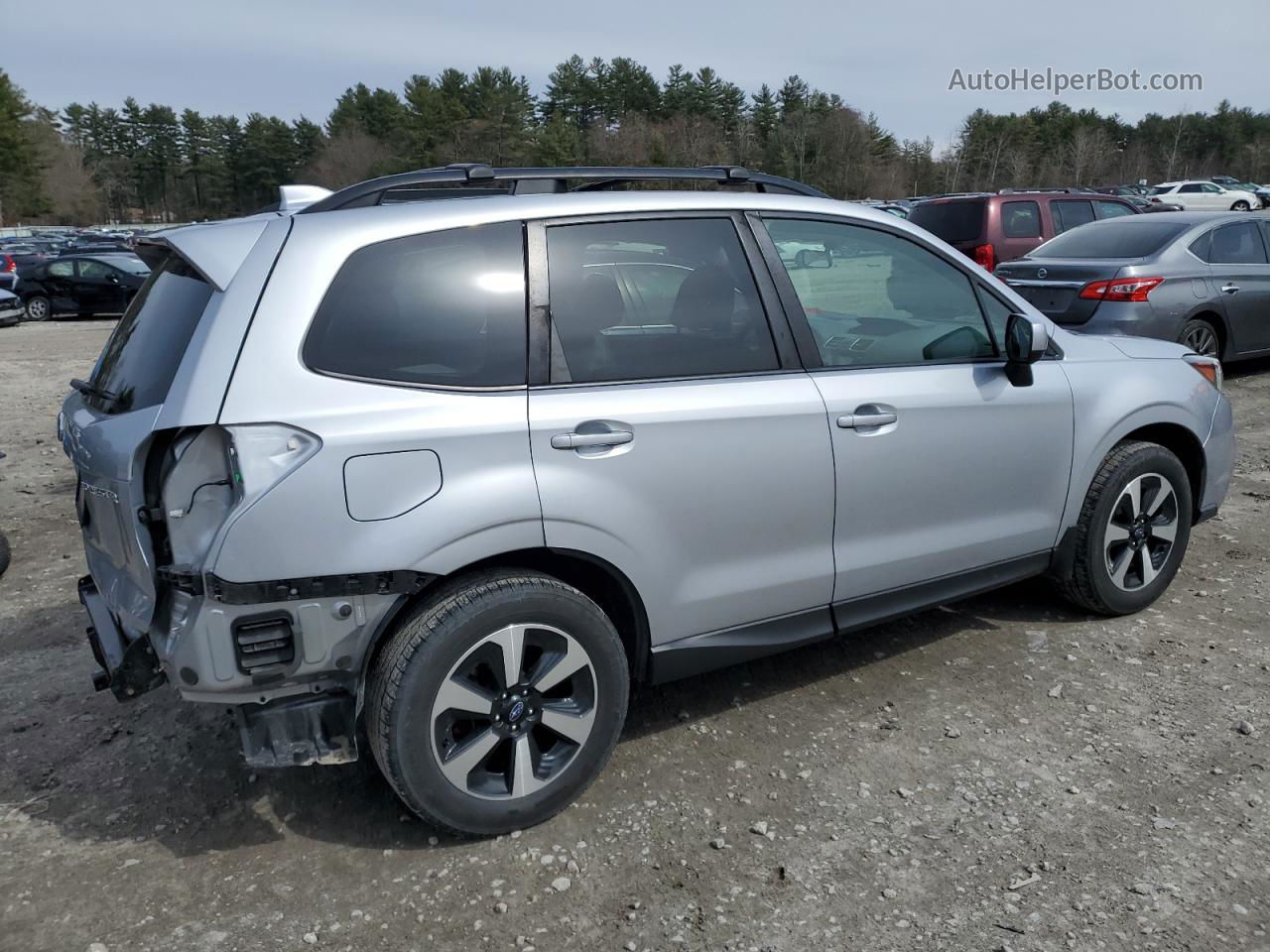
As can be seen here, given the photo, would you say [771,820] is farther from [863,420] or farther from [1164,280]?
[1164,280]

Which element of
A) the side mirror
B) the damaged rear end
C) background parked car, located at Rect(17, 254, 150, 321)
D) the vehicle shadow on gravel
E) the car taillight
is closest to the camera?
the damaged rear end

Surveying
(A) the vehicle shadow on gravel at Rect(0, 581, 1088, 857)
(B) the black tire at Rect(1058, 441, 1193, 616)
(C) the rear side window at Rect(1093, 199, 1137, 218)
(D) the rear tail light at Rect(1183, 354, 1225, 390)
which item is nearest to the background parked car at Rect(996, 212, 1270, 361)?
(D) the rear tail light at Rect(1183, 354, 1225, 390)

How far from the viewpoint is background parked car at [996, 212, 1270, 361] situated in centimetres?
886

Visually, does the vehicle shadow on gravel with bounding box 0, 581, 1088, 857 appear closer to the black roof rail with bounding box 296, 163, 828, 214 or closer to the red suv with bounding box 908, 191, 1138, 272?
the black roof rail with bounding box 296, 163, 828, 214

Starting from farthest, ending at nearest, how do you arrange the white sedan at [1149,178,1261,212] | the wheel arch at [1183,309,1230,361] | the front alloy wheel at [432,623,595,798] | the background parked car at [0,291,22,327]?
the white sedan at [1149,178,1261,212]
the background parked car at [0,291,22,327]
the wheel arch at [1183,309,1230,361]
the front alloy wheel at [432,623,595,798]

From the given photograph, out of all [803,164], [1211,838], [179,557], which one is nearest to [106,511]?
[179,557]

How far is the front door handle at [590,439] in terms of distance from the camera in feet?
9.73

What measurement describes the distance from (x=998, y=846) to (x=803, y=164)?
245ft

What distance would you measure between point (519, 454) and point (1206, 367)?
3.54m

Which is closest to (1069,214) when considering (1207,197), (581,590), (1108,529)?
(1108,529)

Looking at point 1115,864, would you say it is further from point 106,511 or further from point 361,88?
point 361,88

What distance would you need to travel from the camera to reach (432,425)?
2807mm

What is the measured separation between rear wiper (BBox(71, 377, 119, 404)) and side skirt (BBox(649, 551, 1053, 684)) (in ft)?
5.93

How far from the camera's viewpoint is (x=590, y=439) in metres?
3.00
